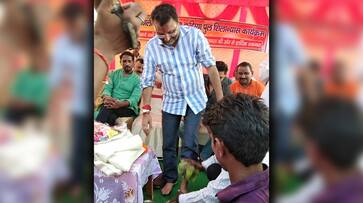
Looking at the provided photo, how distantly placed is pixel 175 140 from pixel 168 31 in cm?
56

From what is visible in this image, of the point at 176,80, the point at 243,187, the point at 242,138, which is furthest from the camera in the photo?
the point at 176,80

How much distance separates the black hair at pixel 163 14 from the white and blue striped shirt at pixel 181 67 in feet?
0.26

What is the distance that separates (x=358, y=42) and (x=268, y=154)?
0.72m

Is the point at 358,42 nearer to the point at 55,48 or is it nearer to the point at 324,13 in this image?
the point at 324,13

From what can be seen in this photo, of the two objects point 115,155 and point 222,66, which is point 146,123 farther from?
point 222,66

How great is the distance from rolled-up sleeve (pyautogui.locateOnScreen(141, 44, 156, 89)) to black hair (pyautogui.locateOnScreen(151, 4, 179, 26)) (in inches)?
5.5

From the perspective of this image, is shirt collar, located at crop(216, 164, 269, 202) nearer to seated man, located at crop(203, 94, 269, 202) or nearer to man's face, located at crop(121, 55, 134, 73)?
seated man, located at crop(203, 94, 269, 202)

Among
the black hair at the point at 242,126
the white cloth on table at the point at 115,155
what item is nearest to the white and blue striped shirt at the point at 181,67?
the black hair at the point at 242,126

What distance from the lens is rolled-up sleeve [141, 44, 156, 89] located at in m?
3.23

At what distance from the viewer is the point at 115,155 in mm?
3227

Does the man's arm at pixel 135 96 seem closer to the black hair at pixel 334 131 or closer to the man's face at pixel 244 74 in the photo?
the man's face at pixel 244 74

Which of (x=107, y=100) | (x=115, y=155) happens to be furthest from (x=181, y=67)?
(x=115, y=155)

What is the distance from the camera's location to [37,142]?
319 cm

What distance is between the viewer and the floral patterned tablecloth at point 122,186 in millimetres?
3227
